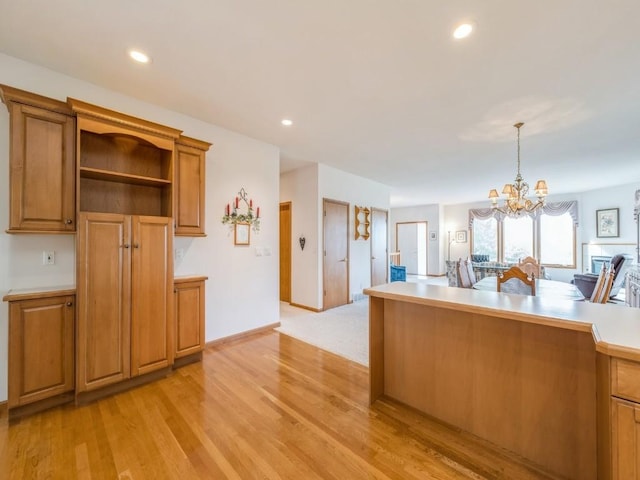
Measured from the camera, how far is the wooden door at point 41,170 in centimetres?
193

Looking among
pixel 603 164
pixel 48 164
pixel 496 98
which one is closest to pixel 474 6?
pixel 496 98

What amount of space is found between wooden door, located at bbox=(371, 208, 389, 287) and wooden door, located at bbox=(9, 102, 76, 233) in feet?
16.8

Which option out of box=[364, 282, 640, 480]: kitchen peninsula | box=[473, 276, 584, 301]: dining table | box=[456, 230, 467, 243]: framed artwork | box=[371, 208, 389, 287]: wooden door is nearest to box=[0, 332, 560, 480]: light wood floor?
box=[364, 282, 640, 480]: kitchen peninsula

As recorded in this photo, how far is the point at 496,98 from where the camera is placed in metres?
2.64

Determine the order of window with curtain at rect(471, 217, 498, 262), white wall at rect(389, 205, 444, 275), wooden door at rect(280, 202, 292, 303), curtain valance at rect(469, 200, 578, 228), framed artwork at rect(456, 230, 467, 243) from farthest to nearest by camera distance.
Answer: white wall at rect(389, 205, 444, 275) < framed artwork at rect(456, 230, 467, 243) < window with curtain at rect(471, 217, 498, 262) < curtain valance at rect(469, 200, 578, 228) < wooden door at rect(280, 202, 292, 303)

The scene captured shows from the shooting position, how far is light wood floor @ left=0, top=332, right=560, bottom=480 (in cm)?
149

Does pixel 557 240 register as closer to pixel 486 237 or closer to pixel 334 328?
pixel 486 237

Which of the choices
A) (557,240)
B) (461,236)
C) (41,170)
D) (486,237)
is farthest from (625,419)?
(461,236)

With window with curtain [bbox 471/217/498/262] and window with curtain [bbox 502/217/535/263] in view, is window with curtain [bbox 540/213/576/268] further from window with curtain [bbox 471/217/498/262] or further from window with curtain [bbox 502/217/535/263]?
window with curtain [bbox 471/217/498/262]

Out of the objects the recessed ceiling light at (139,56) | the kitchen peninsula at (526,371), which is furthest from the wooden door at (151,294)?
the kitchen peninsula at (526,371)

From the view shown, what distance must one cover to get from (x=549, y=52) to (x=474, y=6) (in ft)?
2.86

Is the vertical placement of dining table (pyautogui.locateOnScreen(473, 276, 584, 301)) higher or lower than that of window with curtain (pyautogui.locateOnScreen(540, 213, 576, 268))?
lower

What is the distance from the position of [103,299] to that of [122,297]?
0.12m

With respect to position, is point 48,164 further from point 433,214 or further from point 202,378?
point 433,214
